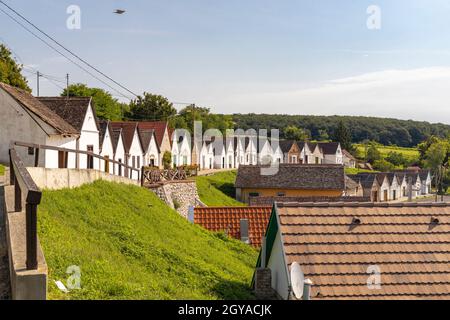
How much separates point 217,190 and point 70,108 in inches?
903

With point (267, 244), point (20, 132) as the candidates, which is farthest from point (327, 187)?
point (267, 244)

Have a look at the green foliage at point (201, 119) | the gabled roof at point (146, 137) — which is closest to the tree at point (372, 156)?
the green foliage at point (201, 119)

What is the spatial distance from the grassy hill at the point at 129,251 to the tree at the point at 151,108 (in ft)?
181

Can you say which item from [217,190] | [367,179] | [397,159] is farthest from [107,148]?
[397,159]

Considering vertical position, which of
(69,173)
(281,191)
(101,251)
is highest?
(69,173)

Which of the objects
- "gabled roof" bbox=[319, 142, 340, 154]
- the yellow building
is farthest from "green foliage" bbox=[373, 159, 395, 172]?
the yellow building

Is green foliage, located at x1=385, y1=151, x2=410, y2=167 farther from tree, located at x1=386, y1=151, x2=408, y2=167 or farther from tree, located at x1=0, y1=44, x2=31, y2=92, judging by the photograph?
tree, located at x1=0, y1=44, x2=31, y2=92

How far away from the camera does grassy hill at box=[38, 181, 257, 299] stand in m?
8.46

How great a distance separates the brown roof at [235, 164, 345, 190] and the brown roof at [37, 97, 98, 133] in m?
24.2

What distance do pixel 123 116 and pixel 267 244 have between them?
219ft

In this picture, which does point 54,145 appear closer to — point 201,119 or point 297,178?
point 297,178

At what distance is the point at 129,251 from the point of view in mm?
11852
